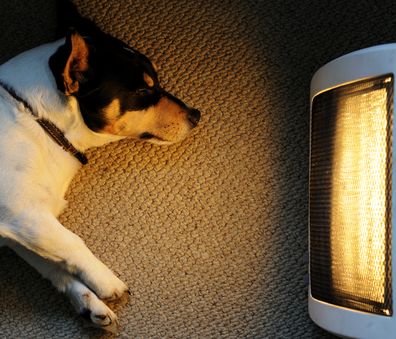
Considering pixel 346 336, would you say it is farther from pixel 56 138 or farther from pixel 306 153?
pixel 56 138

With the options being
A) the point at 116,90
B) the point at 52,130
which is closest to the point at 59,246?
the point at 52,130

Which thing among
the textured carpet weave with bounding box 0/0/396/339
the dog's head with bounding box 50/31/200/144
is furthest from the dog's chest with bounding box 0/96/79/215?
the textured carpet weave with bounding box 0/0/396/339

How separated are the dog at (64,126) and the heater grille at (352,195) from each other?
440mm

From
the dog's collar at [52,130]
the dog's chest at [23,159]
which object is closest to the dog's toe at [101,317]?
the dog's chest at [23,159]

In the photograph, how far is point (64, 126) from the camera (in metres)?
1.53

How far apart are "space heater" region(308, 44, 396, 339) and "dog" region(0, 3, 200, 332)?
44 cm

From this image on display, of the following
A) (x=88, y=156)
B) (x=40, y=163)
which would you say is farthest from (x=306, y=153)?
(x=40, y=163)

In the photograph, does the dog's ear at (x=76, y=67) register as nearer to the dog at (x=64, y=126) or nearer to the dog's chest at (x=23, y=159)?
the dog at (x=64, y=126)

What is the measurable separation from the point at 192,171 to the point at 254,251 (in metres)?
0.31

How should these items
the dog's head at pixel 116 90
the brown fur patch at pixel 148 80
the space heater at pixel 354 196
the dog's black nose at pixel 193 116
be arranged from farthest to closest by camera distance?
the dog's black nose at pixel 193 116 < the brown fur patch at pixel 148 80 < the dog's head at pixel 116 90 < the space heater at pixel 354 196

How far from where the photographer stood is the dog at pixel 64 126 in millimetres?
1463

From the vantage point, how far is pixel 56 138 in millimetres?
1544

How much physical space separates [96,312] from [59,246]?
8.8 inches

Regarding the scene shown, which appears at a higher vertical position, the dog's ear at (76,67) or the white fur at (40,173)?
the dog's ear at (76,67)
